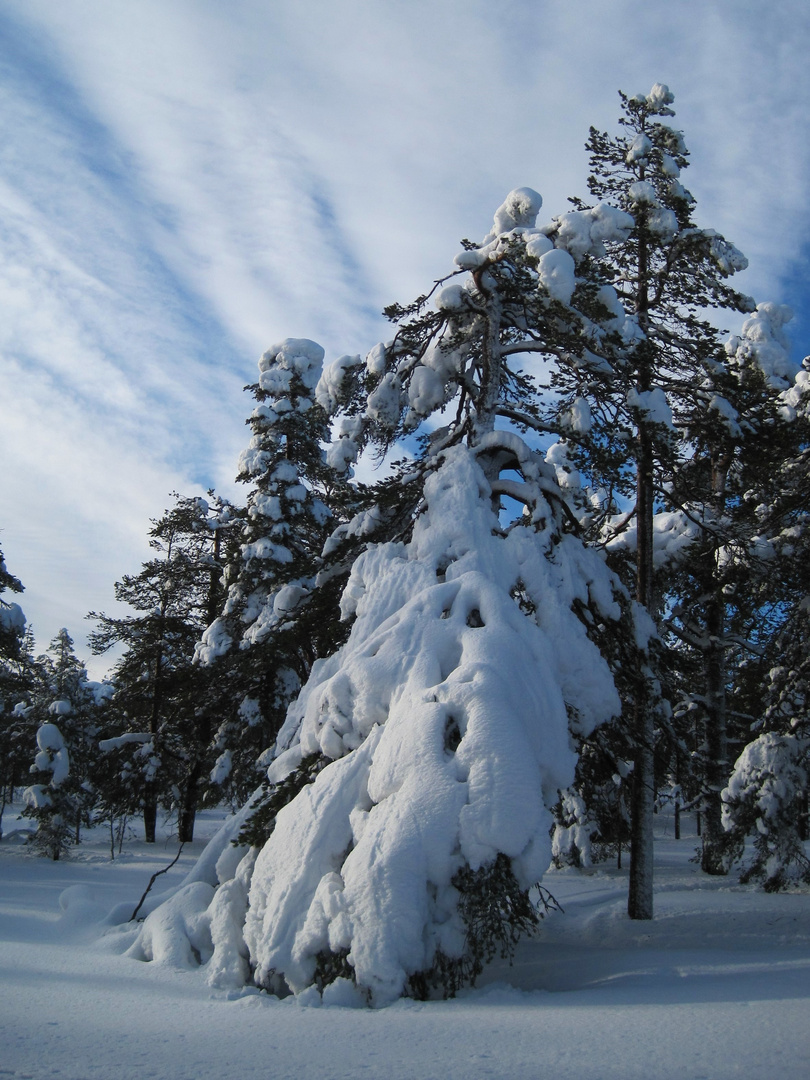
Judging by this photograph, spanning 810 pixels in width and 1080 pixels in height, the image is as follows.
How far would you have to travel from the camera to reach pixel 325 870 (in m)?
6.03

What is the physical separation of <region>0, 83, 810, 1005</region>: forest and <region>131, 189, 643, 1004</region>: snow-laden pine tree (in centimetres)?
2

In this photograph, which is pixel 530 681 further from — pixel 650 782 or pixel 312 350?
pixel 312 350

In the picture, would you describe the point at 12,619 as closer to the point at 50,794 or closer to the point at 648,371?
the point at 50,794

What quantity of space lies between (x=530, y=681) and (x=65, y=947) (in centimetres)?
562

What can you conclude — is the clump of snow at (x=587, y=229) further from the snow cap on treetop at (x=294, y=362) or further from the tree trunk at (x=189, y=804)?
the tree trunk at (x=189, y=804)

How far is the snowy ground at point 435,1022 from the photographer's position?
398cm

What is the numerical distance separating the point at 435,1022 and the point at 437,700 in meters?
2.31

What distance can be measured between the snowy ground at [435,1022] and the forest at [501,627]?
1.72 feet

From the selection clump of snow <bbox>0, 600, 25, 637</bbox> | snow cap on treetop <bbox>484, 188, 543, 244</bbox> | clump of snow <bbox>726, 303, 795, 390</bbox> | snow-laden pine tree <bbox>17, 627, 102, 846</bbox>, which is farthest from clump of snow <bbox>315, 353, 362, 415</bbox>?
snow-laden pine tree <bbox>17, 627, 102, 846</bbox>

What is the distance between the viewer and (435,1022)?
16.0 feet

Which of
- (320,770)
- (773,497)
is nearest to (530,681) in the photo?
(320,770)

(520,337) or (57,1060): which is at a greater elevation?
(520,337)

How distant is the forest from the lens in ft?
18.6

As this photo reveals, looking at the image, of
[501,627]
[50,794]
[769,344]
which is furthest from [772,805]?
[50,794]
